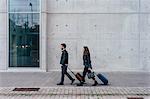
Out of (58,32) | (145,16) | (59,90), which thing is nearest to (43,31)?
(58,32)

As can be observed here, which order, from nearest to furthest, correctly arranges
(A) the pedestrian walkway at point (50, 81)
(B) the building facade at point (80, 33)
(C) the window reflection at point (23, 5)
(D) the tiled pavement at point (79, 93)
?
(D) the tiled pavement at point (79, 93)
(A) the pedestrian walkway at point (50, 81)
(B) the building facade at point (80, 33)
(C) the window reflection at point (23, 5)

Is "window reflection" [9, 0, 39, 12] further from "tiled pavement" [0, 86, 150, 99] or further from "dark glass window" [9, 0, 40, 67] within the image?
"tiled pavement" [0, 86, 150, 99]

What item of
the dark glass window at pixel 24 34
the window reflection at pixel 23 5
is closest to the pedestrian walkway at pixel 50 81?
the dark glass window at pixel 24 34

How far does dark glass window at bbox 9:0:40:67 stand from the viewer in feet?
79.3

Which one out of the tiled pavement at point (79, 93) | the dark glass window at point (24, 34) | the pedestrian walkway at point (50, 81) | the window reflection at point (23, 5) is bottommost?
the pedestrian walkway at point (50, 81)

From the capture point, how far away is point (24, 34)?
24266 mm

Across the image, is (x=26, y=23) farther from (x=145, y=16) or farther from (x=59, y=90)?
(x=59, y=90)

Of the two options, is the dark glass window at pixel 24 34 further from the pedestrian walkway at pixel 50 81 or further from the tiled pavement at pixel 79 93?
the tiled pavement at pixel 79 93

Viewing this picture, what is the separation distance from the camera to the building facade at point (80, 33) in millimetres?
24125

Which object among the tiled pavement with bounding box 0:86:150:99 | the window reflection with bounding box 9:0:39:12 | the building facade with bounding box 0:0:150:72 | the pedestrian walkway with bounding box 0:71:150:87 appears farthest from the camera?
the window reflection with bounding box 9:0:39:12

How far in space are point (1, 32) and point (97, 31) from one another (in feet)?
20.3

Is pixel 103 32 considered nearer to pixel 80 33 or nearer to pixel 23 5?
pixel 80 33

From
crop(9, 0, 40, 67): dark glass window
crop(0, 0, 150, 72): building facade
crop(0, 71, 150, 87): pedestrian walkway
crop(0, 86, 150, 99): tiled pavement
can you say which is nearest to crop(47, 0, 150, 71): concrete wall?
crop(0, 0, 150, 72): building facade

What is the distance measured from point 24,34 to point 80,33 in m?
3.63
